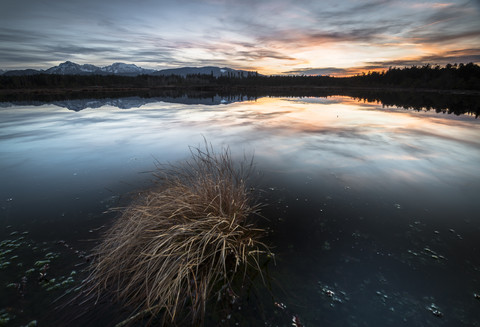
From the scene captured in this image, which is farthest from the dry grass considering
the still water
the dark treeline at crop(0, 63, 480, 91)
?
the dark treeline at crop(0, 63, 480, 91)

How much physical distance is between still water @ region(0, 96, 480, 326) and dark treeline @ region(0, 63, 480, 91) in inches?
4612

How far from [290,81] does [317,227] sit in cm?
18065

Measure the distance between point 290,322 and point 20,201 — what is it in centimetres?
876

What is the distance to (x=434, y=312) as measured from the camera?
11.7ft

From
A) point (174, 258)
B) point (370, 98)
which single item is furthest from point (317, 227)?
point (370, 98)

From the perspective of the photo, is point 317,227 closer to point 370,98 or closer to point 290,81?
point 370,98

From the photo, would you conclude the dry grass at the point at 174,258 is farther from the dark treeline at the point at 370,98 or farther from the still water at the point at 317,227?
the dark treeline at the point at 370,98

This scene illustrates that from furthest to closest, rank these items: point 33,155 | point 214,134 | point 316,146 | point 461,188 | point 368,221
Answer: point 214,134
point 316,146
point 33,155
point 461,188
point 368,221

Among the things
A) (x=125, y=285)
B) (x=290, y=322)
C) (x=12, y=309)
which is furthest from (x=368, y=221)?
(x=12, y=309)

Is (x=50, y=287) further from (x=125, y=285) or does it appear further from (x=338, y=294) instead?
(x=338, y=294)

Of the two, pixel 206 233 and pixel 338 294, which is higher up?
pixel 206 233

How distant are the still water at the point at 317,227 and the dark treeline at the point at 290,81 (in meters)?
117

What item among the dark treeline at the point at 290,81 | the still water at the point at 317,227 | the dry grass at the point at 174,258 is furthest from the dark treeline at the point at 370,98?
the dry grass at the point at 174,258

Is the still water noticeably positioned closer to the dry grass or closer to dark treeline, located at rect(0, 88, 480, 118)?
the dry grass
